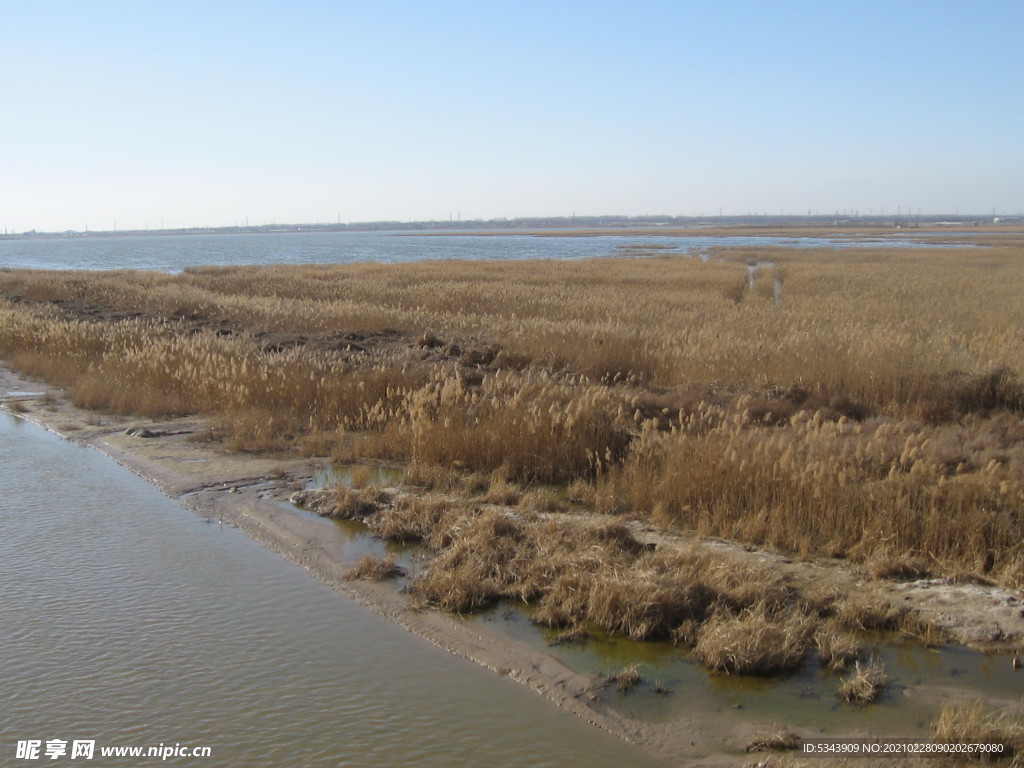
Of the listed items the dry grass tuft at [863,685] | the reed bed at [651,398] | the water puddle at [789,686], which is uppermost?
the reed bed at [651,398]

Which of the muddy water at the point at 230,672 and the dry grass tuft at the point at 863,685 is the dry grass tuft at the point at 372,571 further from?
the dry grass tuft at the point at 863,685

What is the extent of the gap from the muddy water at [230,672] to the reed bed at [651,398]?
1549mm

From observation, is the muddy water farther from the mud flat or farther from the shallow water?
the shallow water

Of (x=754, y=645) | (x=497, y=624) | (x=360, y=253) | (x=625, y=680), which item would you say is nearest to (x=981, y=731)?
(x=754, y=645)

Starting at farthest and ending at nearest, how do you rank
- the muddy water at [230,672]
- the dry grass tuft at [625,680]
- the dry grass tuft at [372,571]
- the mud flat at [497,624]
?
the dry grass tuft at [372,571], the dry grass tuft at [625,680], the mud flat at [497,624], the muddy water at [230,672]

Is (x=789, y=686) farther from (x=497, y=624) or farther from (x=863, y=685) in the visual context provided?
(x=497, y=624)

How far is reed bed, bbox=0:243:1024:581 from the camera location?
7988 millimetres

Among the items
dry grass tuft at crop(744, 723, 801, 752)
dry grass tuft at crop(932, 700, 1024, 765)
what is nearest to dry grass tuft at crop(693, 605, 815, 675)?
dry grass tuft at crop(744, 723, 801, 752)

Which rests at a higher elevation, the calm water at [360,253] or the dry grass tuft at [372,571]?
the calm water at [360,253]

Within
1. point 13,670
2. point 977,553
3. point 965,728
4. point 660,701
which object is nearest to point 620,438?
point 977,553

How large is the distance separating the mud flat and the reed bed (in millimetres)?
439

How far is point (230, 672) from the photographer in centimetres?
588

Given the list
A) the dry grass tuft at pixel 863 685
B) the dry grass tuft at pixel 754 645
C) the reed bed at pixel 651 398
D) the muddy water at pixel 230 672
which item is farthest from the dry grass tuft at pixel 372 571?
the dry grass tuft at pixel 863 685

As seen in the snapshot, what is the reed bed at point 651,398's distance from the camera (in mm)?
7988
